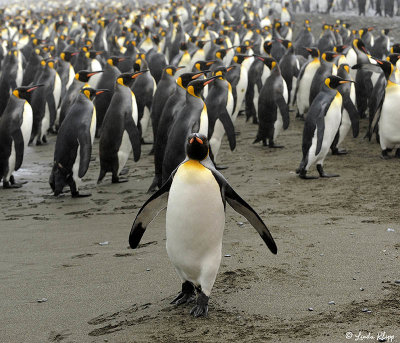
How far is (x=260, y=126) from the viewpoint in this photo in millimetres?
8781

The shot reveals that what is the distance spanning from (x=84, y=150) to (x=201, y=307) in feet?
11.4

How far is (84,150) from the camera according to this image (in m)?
6.76

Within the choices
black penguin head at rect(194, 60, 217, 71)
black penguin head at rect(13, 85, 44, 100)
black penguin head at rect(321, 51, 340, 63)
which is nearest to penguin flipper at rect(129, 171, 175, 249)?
black penguin head at rect(13, 85, 44, 100)

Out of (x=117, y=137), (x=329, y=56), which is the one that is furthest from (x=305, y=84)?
(x=117, y=137)

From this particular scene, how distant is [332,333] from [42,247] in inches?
101

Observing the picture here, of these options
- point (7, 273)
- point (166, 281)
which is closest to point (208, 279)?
point (166, 281)

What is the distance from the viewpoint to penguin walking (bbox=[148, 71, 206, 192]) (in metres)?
6.85

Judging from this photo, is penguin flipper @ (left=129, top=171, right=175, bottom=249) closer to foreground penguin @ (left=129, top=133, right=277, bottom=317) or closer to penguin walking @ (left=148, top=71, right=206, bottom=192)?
foreground penguin @ (left=129, top=133, right=277, bottom=317)

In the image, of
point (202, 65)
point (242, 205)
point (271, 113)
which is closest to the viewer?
point (242, 205)

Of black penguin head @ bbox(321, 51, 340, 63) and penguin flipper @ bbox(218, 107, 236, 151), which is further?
black penguin head @ bbox(321, 51, 340, 63)

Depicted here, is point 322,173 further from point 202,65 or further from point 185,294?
point 185,294

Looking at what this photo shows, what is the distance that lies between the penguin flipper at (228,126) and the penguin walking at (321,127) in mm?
834

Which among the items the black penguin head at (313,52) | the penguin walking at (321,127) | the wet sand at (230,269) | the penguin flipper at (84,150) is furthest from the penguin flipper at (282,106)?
the penguin flipper at (84,150)

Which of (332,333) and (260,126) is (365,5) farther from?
(332,333)
